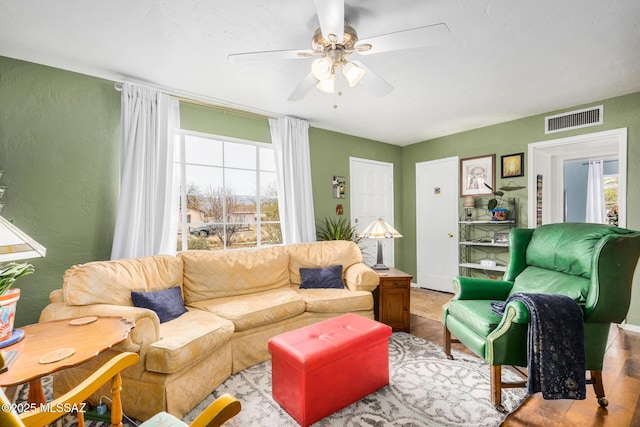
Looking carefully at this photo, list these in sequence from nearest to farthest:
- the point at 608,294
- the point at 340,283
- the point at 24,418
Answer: the point at 24,418, the point at 608,294, the point at 340,283

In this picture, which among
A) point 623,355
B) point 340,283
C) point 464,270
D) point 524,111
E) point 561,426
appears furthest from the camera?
point 464,270

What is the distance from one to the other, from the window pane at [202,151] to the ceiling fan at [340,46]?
5.19ft

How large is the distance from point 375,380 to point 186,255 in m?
1.96

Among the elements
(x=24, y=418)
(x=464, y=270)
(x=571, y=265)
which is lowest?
(x=464, y=270)

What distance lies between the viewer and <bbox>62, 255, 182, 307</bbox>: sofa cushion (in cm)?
201

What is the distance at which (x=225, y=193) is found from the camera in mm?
3412

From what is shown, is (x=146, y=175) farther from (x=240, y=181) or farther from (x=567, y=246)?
(x=567, y=246)

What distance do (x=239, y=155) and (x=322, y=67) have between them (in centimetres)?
200

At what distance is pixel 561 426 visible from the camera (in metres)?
1.70

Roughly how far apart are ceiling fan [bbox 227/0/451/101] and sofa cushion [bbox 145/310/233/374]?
178 cm

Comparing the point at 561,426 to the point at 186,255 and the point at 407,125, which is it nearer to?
the point at 186,255

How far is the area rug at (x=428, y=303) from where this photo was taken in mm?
3695

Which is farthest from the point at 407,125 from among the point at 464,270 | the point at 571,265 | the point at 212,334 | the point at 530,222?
the point at 212,334

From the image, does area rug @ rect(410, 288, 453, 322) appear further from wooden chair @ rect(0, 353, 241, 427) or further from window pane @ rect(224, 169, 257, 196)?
wooden chair @ rect(0, 353, 241, 427)
